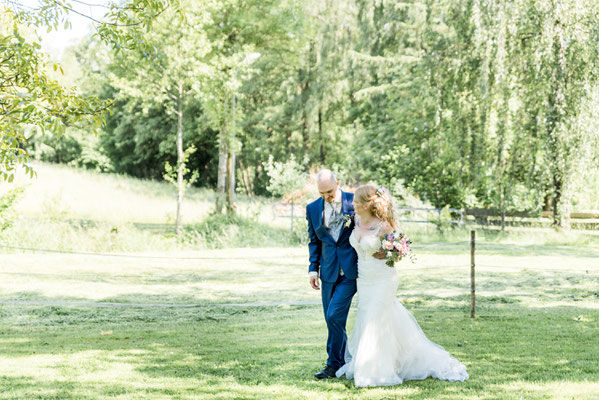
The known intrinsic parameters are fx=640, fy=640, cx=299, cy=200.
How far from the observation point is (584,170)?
682 inches

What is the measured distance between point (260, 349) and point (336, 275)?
1.94m

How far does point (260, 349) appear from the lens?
723cm

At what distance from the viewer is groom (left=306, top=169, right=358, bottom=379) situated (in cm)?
572

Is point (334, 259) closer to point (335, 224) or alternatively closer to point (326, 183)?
point (335, 224)

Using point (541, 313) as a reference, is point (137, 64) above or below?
above

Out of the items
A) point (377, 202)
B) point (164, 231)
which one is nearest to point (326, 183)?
point (377, 202)

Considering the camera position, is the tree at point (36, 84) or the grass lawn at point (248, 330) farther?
the tree at point (36, 84)

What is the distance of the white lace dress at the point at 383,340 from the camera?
548 cm

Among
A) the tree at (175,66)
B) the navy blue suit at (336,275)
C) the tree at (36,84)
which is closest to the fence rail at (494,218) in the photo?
the tree at (175,66)

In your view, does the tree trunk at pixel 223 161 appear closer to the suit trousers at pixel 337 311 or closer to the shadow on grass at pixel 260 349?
the shadow on grass at pixel 260 349

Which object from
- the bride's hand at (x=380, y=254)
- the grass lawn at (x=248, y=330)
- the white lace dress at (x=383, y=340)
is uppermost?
the bride's hand at (x=380, y=254)

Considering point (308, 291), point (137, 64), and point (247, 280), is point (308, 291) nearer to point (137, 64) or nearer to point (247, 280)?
point (247, 280)

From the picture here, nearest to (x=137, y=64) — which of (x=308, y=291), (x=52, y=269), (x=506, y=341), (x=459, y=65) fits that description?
(x=52, y=269)

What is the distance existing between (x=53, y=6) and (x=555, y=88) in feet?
46.7
